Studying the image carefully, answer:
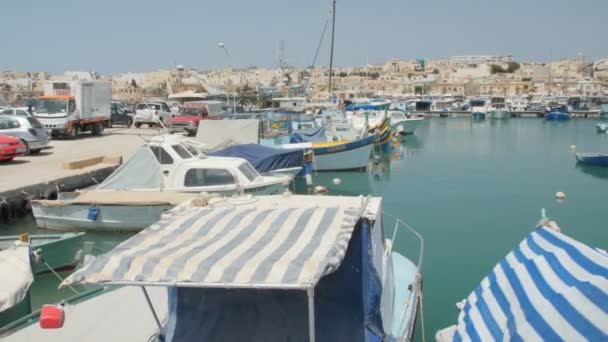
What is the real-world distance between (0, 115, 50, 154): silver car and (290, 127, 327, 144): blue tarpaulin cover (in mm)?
9599

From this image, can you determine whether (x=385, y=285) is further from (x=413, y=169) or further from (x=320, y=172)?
(x=413, y=169)

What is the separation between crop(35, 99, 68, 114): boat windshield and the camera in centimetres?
2612

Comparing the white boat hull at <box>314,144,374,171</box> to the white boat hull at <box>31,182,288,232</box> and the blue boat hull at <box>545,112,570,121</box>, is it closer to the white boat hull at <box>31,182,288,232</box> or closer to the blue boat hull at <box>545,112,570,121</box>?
the white boat hull at <box>31,182,288,232</box>

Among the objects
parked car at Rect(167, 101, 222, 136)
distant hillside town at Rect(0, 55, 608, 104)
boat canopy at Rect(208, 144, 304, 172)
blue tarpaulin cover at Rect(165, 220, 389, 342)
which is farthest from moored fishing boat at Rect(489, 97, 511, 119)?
blue tarpaulin cover at Rect(165, 220, 389, 342)

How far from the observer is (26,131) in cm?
2055

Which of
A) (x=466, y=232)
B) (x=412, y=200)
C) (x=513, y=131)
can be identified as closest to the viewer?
(x=466, y=232)

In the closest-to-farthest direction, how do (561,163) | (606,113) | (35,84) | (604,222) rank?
(604,222) < (561,163) < (606,113) < (35,84)

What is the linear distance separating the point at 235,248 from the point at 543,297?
2641 millimetres

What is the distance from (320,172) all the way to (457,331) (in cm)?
1785

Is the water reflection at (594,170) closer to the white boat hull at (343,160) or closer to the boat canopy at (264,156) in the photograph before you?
the white boat hull at (343,160)

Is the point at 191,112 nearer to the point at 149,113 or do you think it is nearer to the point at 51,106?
the point at 149,113

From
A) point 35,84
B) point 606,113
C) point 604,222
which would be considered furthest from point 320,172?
point 35,84

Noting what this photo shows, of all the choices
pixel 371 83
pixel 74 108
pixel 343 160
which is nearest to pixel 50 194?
pixel 343 160

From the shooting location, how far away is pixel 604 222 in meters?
16.8
